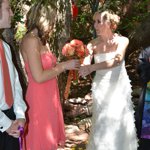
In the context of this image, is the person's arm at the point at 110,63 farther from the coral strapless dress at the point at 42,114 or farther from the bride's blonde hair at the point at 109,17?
the coral strapless dress at the point at 42,114

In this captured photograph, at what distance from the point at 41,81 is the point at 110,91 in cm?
125

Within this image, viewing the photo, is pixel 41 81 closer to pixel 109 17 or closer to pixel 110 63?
pixel 110 63

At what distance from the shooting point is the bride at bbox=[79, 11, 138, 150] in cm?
472

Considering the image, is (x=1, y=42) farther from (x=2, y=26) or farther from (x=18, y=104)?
(x=18, y=104)

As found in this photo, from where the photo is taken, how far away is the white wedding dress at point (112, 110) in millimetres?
4914

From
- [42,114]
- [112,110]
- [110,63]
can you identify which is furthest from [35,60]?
[112,110]

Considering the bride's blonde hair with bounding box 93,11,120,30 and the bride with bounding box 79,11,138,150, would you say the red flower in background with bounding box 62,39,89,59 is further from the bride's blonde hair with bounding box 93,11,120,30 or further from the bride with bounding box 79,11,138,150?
the bride's blonde hair with bounding box 93,11,120,30

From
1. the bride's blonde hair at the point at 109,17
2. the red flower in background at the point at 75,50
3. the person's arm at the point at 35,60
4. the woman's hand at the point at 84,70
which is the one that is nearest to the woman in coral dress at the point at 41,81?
the person's arm at the point at 35,60

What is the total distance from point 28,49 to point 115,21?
1.29 meters

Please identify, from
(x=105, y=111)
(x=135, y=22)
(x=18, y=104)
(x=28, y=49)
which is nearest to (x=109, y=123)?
(x=105, y=111)

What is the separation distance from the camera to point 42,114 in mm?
4238

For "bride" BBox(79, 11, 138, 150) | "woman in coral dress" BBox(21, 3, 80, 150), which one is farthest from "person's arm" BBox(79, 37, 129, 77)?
"woman in coral dress" BBox(21, 3, 80, 150)

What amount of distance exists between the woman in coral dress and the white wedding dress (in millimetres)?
759

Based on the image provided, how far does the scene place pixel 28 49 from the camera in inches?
153
